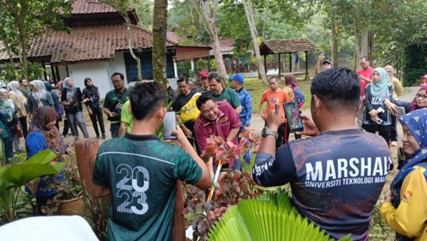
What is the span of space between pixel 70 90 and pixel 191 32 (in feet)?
70.7

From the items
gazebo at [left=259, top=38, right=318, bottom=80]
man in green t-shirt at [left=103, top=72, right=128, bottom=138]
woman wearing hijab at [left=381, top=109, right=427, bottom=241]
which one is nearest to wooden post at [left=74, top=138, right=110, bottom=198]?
woman wearing hijab at [left=381, top=109, right=427, bottom=241]

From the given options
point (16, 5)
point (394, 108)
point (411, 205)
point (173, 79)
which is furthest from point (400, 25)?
point (411, 205)

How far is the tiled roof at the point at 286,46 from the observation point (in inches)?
862

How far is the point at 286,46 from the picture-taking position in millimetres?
22312

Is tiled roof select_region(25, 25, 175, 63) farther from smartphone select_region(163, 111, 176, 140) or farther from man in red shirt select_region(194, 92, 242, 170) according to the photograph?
smartphone select_region(163, 111, 176, 140)

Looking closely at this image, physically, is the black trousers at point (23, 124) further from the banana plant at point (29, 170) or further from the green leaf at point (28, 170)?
the green leaf at point (28, 170)

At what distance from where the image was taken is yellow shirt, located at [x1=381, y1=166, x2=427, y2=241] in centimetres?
160

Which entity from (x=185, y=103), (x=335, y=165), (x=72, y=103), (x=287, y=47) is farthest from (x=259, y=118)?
(x=287, y=47)

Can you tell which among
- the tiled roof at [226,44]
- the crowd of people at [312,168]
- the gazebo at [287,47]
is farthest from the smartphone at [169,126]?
the tiled roof at [226,44]

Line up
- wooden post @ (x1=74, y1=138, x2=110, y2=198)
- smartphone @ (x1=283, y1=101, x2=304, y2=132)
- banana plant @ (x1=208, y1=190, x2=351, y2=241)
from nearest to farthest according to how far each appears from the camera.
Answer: banana plant @ (x1=208, y1=190, x2=351, y2=241)
smartphone @ (x1=283, y1=101, x2=304, y2=132)
wooden post @ (x1=74, y1=138, x2=110, y2=198)

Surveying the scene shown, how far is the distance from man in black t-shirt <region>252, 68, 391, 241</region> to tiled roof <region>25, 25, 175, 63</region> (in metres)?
15.3

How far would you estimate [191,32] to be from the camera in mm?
28719

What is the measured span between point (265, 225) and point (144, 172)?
0.66 m

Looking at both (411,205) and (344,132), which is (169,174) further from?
(411,205)
